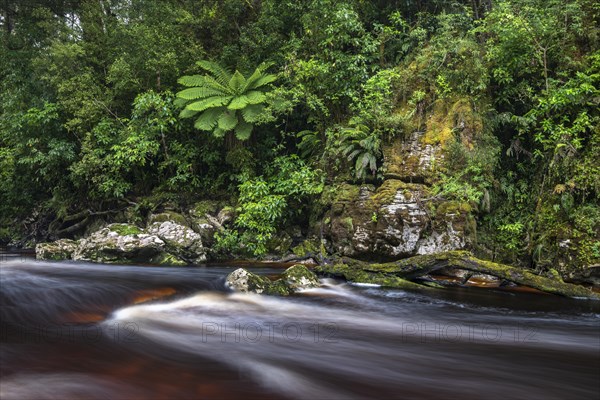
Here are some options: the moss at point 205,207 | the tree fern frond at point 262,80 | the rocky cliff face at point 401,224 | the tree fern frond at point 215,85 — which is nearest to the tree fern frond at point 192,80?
the tree fern frond at point 215,85

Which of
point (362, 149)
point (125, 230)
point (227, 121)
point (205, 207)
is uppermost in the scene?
point (227, 121)

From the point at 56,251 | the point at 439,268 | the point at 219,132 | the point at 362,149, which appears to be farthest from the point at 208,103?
the point at 439,268

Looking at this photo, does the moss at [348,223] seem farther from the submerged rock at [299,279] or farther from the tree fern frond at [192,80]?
the tree fern frond at [192,80]

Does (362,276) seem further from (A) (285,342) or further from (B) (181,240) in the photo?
(B) (181,240)

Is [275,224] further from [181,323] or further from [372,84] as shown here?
[181,323]

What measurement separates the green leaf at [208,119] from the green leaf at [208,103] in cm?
19

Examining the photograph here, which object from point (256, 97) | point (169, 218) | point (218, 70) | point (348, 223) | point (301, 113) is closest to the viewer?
→ point (348, 223)

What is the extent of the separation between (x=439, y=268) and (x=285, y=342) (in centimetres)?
330

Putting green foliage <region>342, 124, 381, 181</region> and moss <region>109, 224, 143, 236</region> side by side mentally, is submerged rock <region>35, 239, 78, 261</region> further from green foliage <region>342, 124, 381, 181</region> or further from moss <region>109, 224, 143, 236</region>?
green foliage <region>342, 124, 381, 181</region>

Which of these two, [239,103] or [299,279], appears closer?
[299,279]

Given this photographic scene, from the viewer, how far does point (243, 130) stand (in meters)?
9.72

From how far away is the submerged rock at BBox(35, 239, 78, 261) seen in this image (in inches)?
341

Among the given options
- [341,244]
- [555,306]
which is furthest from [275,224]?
[555,306]

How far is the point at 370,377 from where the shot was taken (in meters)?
3.06
